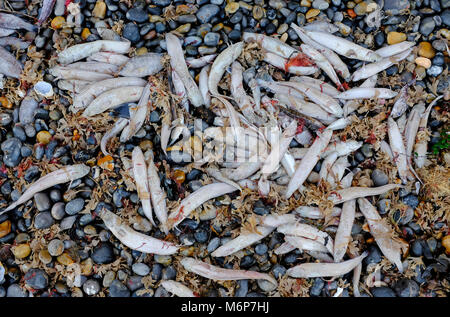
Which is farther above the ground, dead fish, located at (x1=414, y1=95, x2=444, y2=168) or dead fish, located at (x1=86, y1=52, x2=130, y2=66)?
dead fish, located at (x1=86, y1=52, x2=130, y2=66)

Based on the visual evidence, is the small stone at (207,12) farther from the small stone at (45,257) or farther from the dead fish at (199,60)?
the small stone at (45,257)

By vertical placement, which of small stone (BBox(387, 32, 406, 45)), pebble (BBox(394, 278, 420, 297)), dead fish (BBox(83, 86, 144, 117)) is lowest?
pebble (BBox(394, 278, 420, 297))

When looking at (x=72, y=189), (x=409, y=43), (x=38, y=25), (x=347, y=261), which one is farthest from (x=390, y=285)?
(x=38, y=25)

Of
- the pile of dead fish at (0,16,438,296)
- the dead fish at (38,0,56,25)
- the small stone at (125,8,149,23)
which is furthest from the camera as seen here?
the dead fish at (38,0,56,25)

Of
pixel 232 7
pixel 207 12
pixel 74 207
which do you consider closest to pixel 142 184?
pixel 74 207

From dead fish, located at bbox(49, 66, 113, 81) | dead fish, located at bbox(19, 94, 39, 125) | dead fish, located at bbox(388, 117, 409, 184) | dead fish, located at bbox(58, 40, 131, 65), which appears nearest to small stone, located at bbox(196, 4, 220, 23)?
dead fish, located at bbox(58, 40, 131, 65)

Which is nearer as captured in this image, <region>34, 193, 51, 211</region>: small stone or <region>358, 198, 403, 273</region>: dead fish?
<region>358, 198, 403, 273</region>: dead fish

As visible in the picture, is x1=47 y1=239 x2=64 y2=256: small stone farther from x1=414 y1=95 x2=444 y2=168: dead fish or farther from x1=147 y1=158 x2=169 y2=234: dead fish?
x1=414 y1=95 x2=444 y2=168: dead fish
